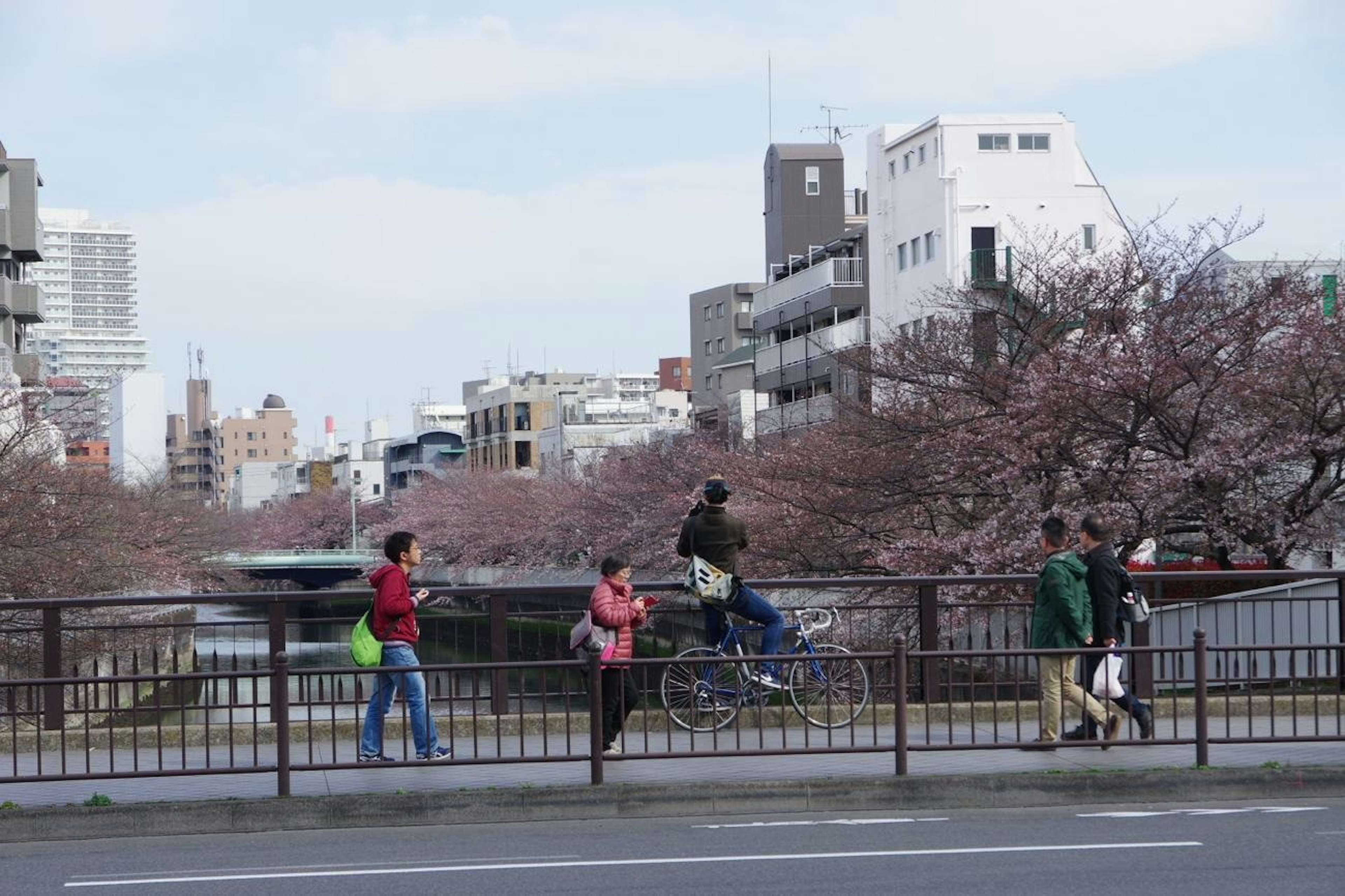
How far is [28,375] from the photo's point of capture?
5612cm

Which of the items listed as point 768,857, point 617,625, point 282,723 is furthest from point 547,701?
point 768,857

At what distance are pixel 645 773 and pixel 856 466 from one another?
1854cm

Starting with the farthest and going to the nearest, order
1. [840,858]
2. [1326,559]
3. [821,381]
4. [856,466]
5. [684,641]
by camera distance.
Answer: [821,381] → [856,466] → [1326,559] → [684,641] → [840,858]

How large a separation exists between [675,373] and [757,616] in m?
152

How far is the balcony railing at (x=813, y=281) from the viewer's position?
245 feet

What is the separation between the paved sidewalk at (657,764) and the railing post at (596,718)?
8 cm

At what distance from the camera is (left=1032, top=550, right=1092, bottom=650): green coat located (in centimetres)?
1198

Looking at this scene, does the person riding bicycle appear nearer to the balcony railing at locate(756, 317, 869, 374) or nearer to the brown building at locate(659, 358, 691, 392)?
the balcony railing at locate(756, 317, 869, 374)

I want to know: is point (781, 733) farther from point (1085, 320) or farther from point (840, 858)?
point (1085, 320)

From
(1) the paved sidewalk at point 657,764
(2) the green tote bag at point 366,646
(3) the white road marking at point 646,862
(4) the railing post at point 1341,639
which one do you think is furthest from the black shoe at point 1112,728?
(2) the green tote bag at point 366,646

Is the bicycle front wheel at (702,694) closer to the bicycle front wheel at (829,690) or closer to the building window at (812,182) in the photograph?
the bicycle front wheel at (829,690)

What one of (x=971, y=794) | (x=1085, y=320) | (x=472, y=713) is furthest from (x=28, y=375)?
(x=971, y=794)

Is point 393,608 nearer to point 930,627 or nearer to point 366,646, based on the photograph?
point 366,646

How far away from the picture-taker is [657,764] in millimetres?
11727
